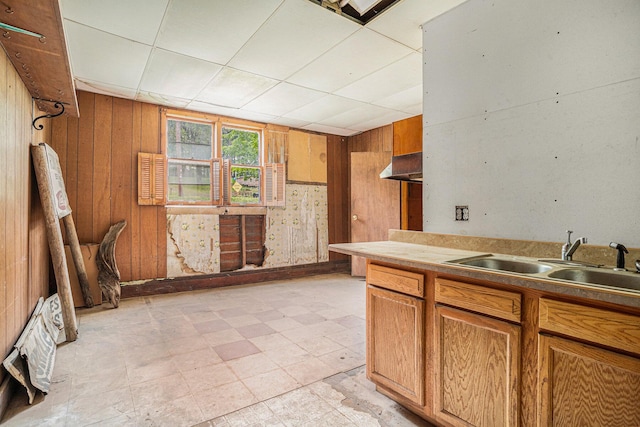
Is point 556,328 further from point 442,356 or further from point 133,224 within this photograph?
point 133,224

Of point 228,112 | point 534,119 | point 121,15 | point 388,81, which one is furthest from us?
point 228,112

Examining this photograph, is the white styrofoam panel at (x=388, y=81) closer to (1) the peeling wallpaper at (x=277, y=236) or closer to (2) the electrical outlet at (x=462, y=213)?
(2) the electrical outlet at (x=462, y=213)

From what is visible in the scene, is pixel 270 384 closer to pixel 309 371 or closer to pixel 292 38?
pixel 309 371

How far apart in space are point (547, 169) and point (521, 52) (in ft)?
2.66

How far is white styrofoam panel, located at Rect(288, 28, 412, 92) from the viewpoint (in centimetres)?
304

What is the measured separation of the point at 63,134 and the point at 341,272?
501cm

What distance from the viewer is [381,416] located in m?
1.91

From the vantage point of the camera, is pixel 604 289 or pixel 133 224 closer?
pixel 604 289

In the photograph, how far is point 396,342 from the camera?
1.98 m

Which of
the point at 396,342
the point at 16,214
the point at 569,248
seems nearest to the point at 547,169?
the point at 569,248

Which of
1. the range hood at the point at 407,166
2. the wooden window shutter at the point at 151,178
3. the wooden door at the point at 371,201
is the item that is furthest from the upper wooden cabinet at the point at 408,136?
the wooden window shutter at the point at 151,178

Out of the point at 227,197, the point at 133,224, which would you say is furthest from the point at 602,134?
the point at 133,224

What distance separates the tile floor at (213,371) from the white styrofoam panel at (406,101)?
2.93 meters

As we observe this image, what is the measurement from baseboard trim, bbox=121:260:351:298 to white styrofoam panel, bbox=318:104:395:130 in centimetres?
271
